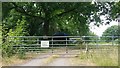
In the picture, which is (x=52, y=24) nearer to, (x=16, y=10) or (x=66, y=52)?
(x=16, y=10)

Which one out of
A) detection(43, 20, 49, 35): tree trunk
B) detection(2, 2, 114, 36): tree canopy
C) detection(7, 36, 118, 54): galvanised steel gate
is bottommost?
detection(7, 36, 118, 54): galvanised steel gate

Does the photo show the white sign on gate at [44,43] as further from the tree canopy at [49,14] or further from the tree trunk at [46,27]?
the tree trunk at [46,27]

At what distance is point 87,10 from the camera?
52.9ft

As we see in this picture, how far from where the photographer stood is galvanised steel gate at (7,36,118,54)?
9.95 m

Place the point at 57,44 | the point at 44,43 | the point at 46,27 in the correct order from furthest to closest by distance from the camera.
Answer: the point at 46,27 < the point at 44,43 < the point at 57,44

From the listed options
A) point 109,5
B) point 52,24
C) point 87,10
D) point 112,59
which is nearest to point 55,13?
point 52,24

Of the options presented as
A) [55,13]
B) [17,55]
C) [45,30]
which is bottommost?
[17,55]

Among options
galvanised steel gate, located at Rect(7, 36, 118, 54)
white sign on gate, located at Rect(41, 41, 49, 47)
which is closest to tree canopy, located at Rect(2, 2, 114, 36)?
galvanised steel gate, located at Rect(7, 36, 118, 54)

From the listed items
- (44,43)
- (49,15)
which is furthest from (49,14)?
(44,43)

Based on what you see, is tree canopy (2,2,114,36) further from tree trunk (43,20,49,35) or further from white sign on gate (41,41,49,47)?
white sign on gate (41,41,49,47)

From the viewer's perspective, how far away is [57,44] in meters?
11.6

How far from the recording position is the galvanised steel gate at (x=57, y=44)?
995cm

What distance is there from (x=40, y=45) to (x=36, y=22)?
211 inches

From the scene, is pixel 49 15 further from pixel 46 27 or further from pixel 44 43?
pixel 44 43
